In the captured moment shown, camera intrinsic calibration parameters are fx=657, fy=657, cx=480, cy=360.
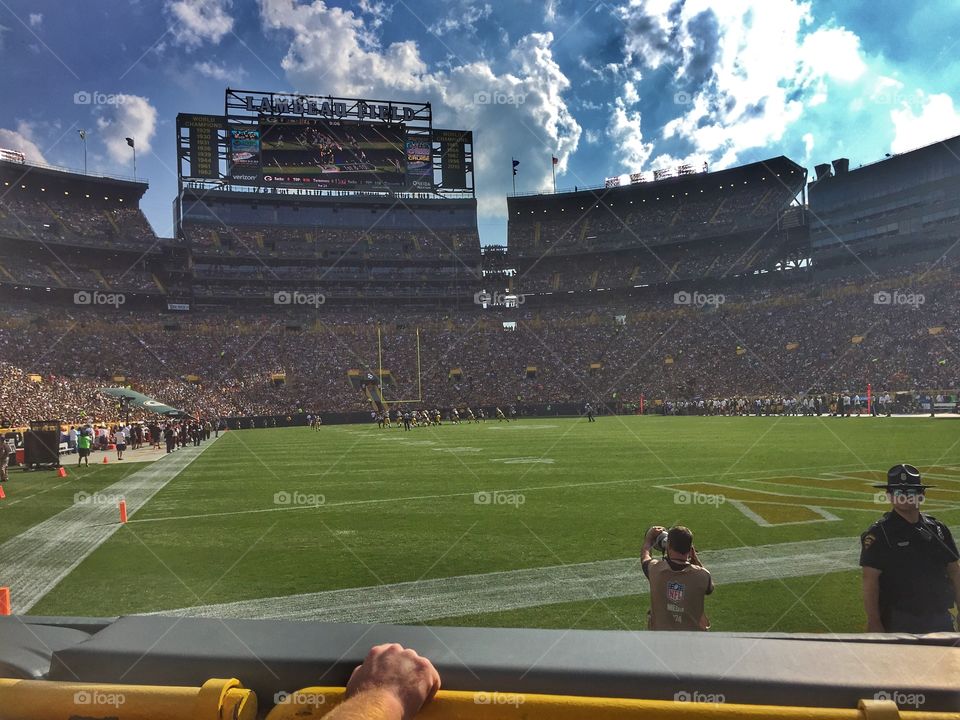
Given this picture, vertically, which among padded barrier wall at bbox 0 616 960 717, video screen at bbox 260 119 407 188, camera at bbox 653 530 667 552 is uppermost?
video screen at bbox 260 119 407 188

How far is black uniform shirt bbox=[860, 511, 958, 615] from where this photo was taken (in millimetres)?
4195

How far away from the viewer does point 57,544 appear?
972 cm

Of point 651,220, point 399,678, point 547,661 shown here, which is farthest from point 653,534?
point 651,220

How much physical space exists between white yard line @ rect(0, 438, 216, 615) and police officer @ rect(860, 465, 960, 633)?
7288 mm

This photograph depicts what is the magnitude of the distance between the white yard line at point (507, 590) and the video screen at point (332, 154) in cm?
7033

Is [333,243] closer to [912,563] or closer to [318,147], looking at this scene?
[318,147]

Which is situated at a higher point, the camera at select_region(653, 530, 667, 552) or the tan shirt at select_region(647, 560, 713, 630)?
the camera at select_region(653, 530, 667, 552)

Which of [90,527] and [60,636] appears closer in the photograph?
[60,636]

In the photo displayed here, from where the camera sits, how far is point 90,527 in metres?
11.0

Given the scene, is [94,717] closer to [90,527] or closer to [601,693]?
[601,693]

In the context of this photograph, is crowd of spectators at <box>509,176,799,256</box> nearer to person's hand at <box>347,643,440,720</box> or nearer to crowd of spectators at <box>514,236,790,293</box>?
crowd of spectators at <box>514,236,790,293</box>

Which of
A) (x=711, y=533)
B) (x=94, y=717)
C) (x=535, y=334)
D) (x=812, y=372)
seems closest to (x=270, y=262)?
(x=535, y=334)

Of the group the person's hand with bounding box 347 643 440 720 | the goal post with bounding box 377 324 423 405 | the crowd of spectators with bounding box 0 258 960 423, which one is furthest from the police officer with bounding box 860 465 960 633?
the goal post with bounding box 377 324 423 405

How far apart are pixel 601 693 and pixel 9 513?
1485cm
